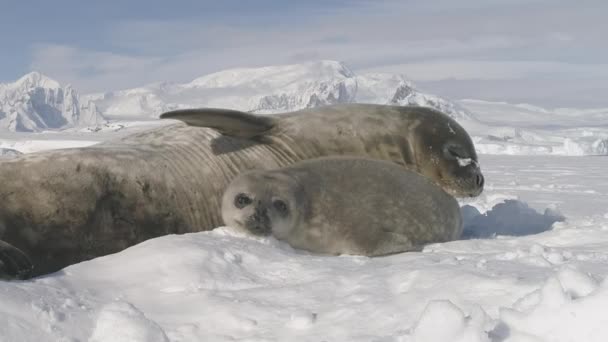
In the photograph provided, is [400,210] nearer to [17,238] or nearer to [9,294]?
[17,238]

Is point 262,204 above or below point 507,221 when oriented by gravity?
above

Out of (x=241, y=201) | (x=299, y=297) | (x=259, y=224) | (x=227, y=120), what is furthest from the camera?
(x=227, y=120)

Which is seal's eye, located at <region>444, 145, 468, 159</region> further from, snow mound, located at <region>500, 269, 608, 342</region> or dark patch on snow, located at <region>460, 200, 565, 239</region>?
snow mound, located at <region>500, 269, 608, 342</region>

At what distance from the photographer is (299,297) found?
220 centimetres

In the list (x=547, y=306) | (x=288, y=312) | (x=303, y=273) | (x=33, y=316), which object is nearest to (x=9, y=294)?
(x=33, y=316)

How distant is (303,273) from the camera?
2568 millimetres

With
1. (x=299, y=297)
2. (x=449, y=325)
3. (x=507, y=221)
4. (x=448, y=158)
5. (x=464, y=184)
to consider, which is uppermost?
(x=449, y=325)

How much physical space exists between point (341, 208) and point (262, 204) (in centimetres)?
42

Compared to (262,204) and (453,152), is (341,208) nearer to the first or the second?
(262,204)

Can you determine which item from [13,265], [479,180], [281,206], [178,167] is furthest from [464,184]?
[13,265]

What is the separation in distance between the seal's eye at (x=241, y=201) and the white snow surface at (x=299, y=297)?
0.93 ft

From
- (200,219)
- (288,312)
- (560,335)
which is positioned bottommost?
(200,219)

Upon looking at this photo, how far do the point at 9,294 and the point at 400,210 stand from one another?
214 cm

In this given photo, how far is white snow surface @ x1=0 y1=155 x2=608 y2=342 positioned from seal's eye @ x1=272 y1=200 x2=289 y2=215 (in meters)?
0.32
